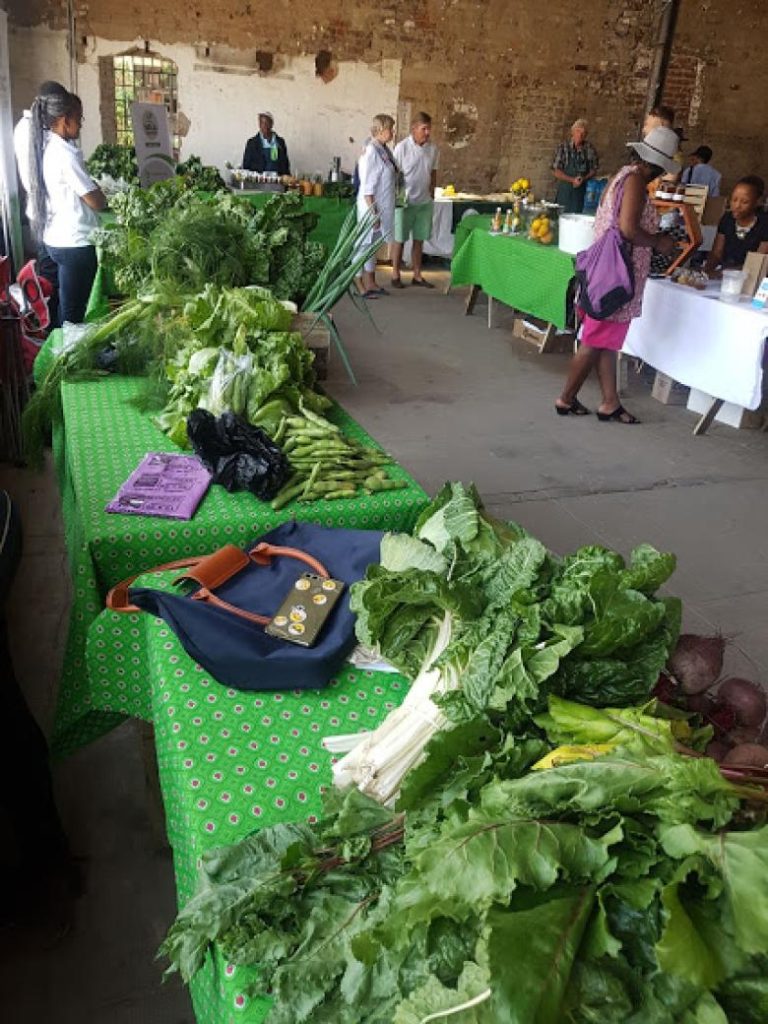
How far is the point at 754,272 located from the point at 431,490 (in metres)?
2.61

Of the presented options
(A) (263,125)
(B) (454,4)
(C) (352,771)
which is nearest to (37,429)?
(C) (352,771)

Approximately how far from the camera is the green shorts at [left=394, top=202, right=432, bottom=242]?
9.78 m

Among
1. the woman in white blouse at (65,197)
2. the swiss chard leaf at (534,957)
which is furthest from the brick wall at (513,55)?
the swiss chard leaf at (534,957)

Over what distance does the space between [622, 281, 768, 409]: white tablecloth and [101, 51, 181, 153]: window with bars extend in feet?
26.7

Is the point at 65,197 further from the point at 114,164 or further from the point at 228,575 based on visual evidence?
the point at 228,575

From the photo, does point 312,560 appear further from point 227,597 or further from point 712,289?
point 712,289

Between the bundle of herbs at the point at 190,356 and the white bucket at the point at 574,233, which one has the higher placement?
the white bucket at the point at 574,233

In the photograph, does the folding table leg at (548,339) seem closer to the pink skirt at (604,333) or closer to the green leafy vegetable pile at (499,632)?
the pink skirt at (604,333)

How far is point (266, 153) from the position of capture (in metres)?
11.0

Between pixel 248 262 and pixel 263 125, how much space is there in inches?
328

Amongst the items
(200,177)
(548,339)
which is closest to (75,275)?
(200,177)

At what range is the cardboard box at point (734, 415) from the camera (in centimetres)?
564

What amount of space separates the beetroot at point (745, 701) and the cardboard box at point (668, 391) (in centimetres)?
500

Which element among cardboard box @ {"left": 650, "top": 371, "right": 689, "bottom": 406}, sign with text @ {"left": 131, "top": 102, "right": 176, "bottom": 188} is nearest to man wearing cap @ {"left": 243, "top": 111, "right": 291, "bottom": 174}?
sign with text @ {"left": 131, "top": 102, "right": 176, "bottom": 188}
